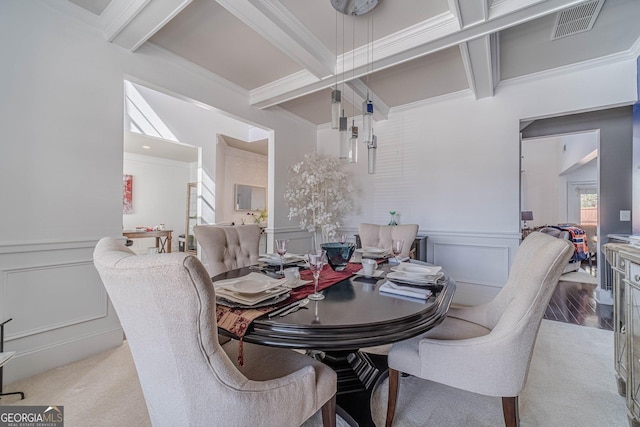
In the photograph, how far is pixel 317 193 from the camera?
376 cm

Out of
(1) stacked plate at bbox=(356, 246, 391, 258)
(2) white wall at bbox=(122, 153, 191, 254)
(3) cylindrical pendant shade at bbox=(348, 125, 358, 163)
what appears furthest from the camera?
(2) white wall at bbox=(122, 153, 191, 254)

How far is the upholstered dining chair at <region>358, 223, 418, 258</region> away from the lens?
2.54 m

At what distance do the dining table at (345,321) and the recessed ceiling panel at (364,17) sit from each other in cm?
191

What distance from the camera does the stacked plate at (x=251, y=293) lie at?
1079mm

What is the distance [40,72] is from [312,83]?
2.14 metres

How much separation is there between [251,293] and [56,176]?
1.90 metres

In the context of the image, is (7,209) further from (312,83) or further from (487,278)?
(487,278)

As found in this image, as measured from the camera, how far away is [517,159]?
303 cm

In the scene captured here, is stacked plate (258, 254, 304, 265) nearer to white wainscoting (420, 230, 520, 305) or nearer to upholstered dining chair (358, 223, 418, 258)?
upholstered dining chair (358, 223, 418, 258)

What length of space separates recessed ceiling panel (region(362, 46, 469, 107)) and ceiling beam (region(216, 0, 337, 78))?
0.71 m

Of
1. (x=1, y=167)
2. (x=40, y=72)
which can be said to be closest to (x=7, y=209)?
Result: (x=1, y=167)

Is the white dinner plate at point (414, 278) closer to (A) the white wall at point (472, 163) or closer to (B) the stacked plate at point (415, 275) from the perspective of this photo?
(B) the stacked plate at point (415, 275)

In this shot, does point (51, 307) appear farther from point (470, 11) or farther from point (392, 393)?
point (470, 11)

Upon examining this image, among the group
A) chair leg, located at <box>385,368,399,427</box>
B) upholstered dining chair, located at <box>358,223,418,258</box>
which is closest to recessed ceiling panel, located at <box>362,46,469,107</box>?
upholstered dining chair, located at <box>358,223,418,258</box>
